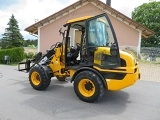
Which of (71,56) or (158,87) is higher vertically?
(71,56)

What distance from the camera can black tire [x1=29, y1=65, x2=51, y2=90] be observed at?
20.5ft

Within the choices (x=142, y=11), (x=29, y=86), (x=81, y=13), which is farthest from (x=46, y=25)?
(x=142, y=11)

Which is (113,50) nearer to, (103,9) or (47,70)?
(47,70)

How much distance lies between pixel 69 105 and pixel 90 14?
12114 mm

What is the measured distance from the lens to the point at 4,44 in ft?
103

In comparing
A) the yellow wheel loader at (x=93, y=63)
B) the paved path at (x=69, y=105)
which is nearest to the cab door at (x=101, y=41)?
the yellow wheel loader at (x=93, y=63)

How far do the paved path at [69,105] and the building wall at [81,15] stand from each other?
9.23 m

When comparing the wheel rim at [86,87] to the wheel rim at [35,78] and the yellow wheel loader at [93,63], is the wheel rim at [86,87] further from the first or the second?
the wheel rim at [35,78]

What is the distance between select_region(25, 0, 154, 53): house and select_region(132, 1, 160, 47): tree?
22589 millimetres

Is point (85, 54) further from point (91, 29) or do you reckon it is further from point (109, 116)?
point (109, 116)

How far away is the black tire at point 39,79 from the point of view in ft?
20.5

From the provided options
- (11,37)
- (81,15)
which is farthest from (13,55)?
(11,37)

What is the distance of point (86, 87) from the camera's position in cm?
538

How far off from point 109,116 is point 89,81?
3.84 ft
